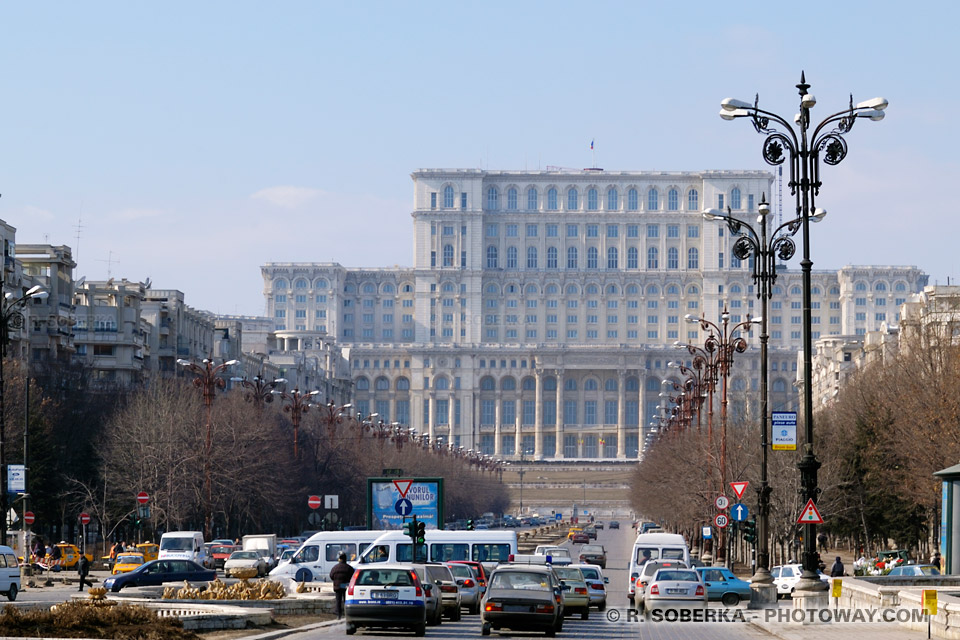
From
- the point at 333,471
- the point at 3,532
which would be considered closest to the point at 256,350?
the point at 333,471

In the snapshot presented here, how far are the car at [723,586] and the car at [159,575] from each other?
1399 cm

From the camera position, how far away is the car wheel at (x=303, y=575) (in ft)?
158

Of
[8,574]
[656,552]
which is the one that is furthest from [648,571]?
[8,574]

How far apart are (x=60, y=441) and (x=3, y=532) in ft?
126

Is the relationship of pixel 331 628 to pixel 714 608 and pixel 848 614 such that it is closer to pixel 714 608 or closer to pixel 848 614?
pixel 848 614

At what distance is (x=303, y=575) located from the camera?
1893 inches

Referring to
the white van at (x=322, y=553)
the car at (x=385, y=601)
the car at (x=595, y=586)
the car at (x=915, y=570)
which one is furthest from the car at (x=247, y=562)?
the car at (x=385, y=601)

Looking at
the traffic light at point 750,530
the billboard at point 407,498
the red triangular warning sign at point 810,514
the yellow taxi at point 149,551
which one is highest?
the red triangular warning sign at point 810,514

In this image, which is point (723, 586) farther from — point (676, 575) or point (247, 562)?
point (247, 562)

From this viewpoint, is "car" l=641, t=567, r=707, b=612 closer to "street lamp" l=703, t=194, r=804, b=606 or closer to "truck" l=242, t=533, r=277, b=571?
"street lamp" l=703, t=194, r=804, b=606

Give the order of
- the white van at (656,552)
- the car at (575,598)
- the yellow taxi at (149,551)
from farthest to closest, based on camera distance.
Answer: the yellow taxi at (149,551)
the white van at (656,552)
the car at (575,598)

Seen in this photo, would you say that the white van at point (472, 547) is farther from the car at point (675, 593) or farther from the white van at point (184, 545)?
the white van at point (184, 545)

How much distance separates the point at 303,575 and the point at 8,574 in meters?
9.01

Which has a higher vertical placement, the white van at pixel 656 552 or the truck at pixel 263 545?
the white van at pixel 656 552
